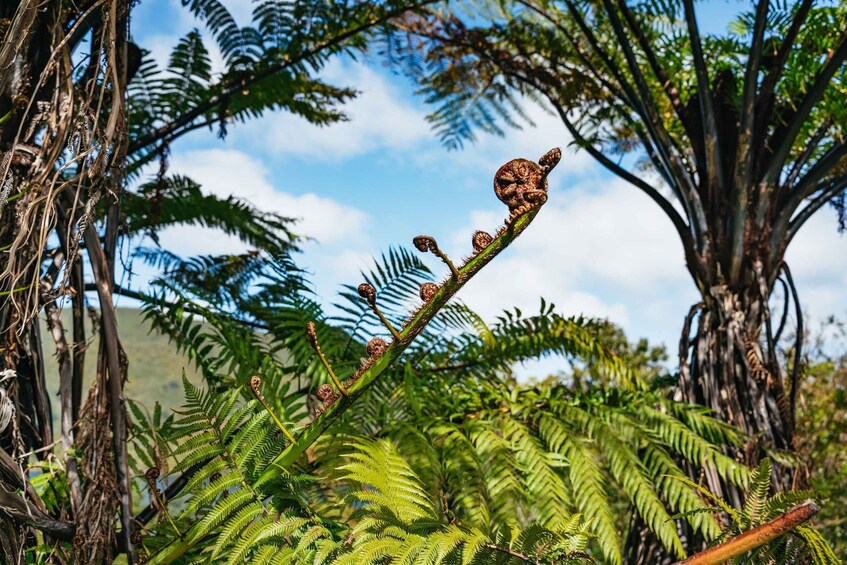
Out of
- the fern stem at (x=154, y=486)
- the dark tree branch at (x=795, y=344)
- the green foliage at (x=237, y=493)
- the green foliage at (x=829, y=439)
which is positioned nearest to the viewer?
the green foliage at (x=237, y=493)

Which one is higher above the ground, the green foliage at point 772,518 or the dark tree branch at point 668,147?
the dark tree branch at point 668,147

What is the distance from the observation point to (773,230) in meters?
2.31

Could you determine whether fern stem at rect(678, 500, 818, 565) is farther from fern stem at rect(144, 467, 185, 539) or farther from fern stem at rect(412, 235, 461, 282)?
fern stem at rect(144, 467, 185, 539)

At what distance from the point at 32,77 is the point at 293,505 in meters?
0.81

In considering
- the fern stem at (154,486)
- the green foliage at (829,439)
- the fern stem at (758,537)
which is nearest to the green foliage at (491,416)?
the fern stem at (154,486)

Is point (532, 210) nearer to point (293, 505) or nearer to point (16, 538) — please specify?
point (293, 505)

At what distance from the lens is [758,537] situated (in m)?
0.72

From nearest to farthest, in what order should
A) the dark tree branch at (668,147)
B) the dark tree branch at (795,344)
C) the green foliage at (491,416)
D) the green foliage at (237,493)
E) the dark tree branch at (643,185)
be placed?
the green foliage at (237,493) → the green foliage at (491,416) → the dark tree branch at (795,344) → the dark tree branch at (668,147) → the dark tree branch at (643,185)

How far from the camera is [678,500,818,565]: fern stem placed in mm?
698

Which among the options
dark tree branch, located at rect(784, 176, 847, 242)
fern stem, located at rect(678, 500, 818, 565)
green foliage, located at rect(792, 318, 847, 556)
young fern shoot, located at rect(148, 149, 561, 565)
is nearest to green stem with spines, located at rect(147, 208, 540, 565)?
young fern shoot, located at rect(148, 149, 561, 565)

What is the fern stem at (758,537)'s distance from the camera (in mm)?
698

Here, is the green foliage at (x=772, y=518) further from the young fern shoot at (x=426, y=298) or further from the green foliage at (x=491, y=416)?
the green foliage at (x=491, y=416)

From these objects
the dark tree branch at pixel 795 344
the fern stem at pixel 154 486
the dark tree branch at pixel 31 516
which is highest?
the dark tree branch at pixel 795 344

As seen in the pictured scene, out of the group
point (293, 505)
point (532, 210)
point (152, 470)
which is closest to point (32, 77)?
point (152, 470)
